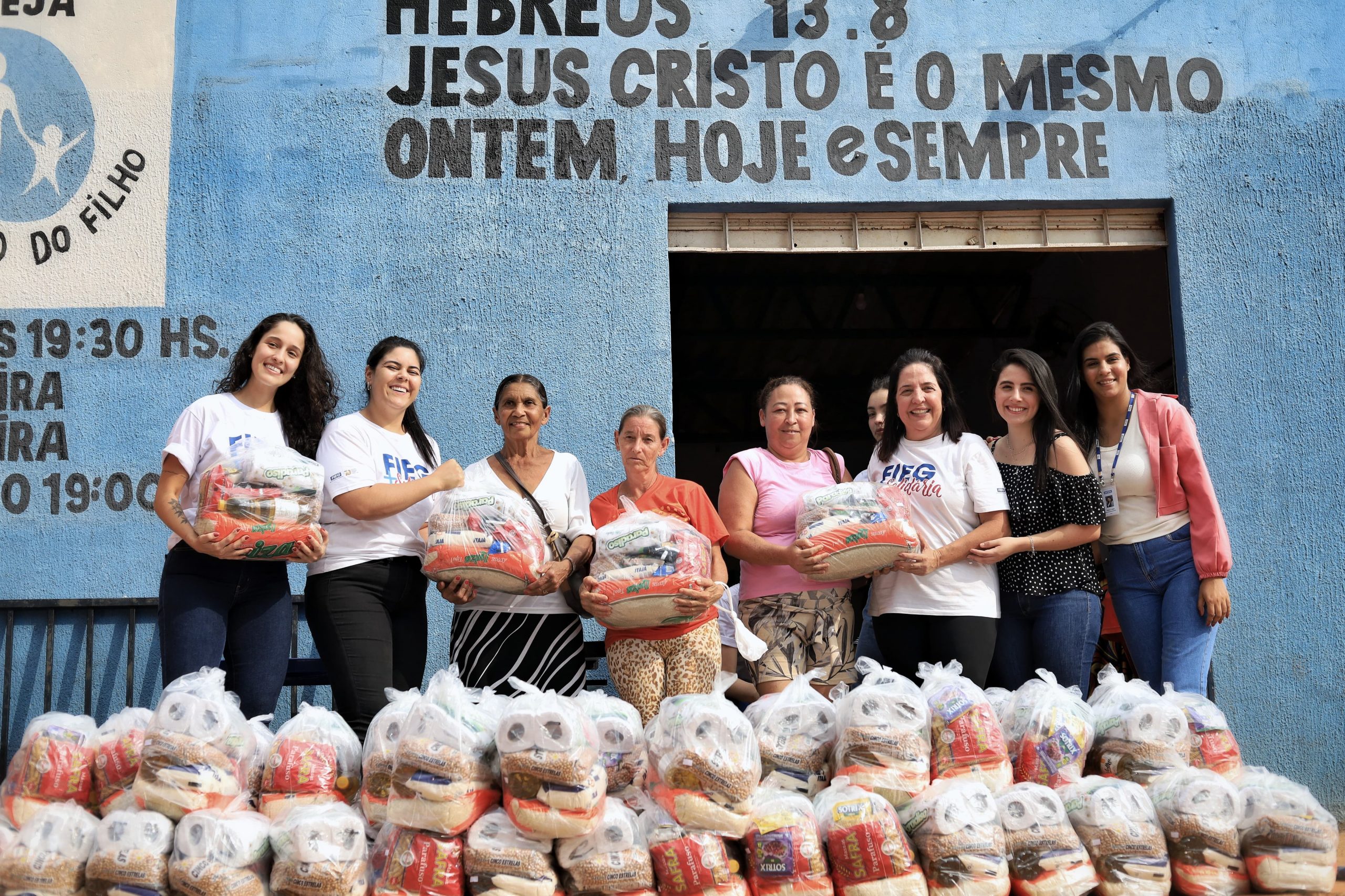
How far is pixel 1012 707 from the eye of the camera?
11.4 feet

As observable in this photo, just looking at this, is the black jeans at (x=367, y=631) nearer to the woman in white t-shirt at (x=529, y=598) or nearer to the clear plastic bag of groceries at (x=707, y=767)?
the woman in white t-shirt at (x=529, y=598)

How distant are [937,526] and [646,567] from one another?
1108mm

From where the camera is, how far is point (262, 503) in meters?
3.54

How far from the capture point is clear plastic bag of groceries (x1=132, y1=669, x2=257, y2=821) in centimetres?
299

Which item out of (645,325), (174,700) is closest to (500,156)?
(645,325)

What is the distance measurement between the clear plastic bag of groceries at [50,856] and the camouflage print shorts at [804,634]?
6.92 ft

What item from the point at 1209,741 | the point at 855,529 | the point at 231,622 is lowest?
the point at 1209,741

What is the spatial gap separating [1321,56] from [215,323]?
230 inches

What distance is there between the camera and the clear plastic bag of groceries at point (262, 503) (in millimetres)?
3525

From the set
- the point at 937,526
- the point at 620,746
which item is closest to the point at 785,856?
the point at 620,746

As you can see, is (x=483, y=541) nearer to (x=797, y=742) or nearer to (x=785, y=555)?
(x=785, y=555)

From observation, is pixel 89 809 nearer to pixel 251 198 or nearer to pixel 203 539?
pixel 203 539

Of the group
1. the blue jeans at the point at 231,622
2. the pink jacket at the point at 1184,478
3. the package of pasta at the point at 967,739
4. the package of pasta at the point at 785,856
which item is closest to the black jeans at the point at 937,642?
the package of pasta at the point at 967,739

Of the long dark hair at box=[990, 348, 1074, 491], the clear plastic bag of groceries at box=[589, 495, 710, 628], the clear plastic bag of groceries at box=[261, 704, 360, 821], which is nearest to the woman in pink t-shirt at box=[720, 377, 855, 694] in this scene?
the clear plastic bag of groceries at box=[589, 495, 710, 628]
